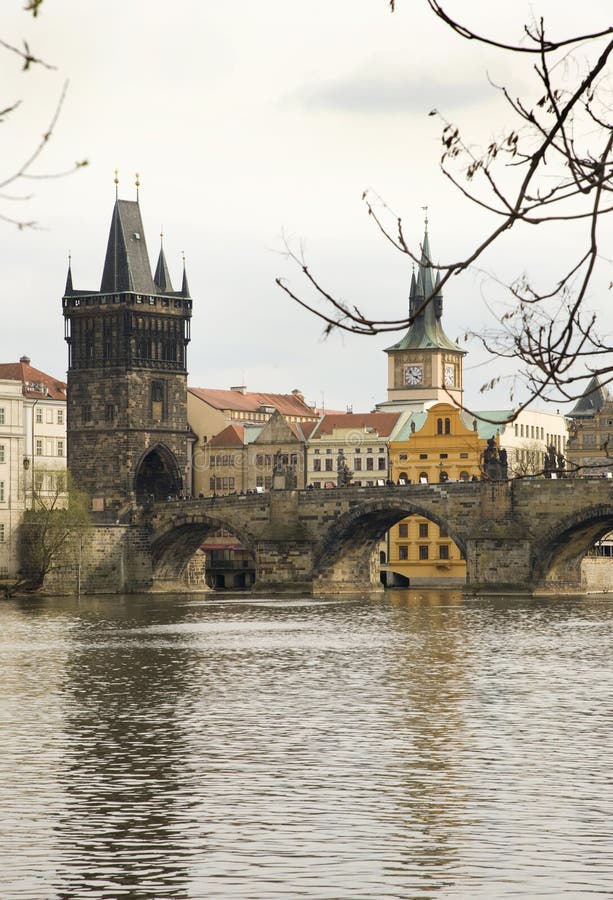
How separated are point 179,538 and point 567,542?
91.4ft

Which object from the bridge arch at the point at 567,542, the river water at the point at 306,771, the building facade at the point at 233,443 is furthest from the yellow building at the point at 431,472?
the river water at the point at 306,771

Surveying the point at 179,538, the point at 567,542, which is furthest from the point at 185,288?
the point at 567,542

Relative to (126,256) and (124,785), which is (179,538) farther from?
(124,785)

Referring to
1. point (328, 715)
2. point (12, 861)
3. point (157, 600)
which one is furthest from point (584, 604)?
point (12, 861)

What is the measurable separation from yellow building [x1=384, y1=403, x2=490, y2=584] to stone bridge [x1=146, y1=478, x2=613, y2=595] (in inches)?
428

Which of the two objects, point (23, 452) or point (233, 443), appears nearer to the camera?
point (23, 452)

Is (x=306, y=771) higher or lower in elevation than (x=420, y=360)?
lower

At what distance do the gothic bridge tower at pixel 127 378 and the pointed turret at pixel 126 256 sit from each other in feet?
0.24

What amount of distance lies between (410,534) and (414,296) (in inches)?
1572

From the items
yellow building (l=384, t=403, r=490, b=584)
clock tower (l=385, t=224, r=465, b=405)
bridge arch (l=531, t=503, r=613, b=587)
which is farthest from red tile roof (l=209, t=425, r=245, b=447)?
bridge arch (l=531, t=503, r=613, b=587)

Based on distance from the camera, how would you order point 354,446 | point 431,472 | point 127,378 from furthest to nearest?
point 354,446, point 127,378, point 431,472

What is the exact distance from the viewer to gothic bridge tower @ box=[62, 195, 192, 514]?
12650 centimetres

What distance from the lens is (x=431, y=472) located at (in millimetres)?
125375


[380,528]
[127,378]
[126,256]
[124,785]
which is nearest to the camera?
[124,785]
